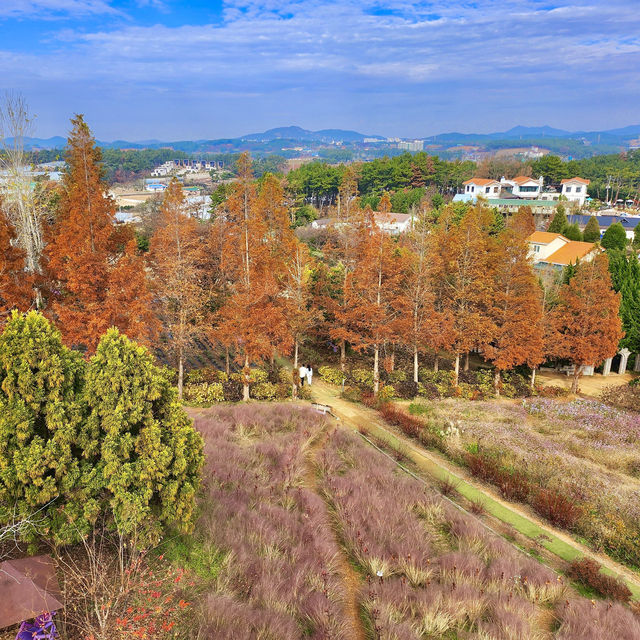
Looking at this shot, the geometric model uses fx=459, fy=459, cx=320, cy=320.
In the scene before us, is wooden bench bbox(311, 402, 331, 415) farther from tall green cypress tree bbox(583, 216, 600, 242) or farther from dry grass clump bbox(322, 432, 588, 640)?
tall green cypress tree bbox(583, 216, 600, 242)

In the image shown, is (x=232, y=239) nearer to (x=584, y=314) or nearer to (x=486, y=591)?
(x=486, y=591)

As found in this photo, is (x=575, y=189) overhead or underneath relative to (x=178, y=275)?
overhead

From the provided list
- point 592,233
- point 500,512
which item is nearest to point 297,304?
point 500,512

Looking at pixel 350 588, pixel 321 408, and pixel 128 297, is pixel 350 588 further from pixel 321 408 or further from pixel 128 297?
pixel 128 297

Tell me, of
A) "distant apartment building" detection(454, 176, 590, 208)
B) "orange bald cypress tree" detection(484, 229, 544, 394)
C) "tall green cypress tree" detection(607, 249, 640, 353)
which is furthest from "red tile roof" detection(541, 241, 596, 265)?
"distant apartment building" detection(454, 176, 590, 208)

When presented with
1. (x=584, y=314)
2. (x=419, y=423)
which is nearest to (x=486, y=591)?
(x=419, y=423)

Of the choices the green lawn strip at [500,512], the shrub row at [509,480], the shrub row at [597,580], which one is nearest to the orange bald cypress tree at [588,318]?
the shrub row at [509,480]

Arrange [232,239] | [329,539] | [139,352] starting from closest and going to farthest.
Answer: [139,352]
[329,539]
[232,239]
